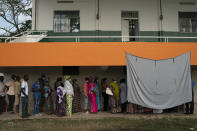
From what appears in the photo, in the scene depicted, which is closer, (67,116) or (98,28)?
(67,116)

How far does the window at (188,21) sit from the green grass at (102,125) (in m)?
5.72

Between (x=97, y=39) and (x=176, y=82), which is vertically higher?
(x=97, y=39)

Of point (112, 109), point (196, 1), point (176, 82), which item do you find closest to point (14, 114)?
point (112, 109)

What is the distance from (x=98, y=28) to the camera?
10.8 m

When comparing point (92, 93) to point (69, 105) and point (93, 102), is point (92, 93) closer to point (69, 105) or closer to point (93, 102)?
point (93, 102)

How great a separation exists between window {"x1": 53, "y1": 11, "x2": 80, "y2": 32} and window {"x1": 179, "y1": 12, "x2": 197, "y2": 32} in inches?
218

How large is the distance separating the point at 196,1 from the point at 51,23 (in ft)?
25.7

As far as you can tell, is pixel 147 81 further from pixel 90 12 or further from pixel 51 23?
pixel 51 23

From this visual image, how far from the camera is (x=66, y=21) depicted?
11047mm

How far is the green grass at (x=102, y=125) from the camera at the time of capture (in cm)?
628

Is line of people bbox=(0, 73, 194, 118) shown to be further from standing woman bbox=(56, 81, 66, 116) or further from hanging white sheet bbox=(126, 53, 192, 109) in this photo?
hanging white sheet bbox=(126, 53, 192, 109)

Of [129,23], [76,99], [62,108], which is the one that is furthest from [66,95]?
[129,23]

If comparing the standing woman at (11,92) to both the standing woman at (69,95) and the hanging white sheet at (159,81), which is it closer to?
the standing woman at (69,95)

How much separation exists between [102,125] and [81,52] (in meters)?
3.21
